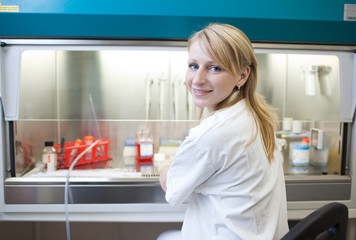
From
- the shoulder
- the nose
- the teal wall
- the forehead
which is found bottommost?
the shoulder

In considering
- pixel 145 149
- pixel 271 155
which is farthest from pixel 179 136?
pixel 271 155

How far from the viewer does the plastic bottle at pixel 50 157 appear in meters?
1.56

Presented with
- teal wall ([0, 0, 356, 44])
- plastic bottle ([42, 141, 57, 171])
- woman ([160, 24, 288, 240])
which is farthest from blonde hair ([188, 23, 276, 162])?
plastic bottle ([42, 141, 57, 171])

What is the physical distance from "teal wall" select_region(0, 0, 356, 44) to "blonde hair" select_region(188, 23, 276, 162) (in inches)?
18.0

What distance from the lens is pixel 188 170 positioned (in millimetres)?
811

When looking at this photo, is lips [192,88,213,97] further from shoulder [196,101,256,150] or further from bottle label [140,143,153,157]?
bottle label [140,143,153,157]

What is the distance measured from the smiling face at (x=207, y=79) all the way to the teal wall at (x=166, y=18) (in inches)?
18.8

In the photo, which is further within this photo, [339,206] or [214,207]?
[214,207]

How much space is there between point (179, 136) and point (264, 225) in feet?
3.67

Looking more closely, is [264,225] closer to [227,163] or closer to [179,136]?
[227,163]

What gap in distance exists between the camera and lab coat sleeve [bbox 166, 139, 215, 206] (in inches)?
30.5

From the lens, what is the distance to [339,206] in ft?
2.25

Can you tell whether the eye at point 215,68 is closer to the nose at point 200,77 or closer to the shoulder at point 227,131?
the nose at point 200,77

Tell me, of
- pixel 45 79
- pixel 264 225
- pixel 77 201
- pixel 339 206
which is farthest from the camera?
pixel 45 79
